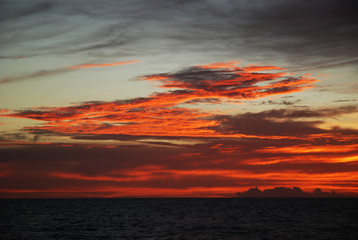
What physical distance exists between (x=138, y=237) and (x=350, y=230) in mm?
35546

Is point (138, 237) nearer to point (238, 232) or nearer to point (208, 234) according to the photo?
point (208, 234)

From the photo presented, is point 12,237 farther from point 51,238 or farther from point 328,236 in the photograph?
point 328,236

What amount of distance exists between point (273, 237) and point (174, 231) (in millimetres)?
16369

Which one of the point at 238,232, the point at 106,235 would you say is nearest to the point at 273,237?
the point at 238,232

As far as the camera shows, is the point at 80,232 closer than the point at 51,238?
No

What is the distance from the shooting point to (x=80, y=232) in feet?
218

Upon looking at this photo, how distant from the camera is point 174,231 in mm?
66062

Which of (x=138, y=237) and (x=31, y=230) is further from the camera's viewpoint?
(x=31, y=230)

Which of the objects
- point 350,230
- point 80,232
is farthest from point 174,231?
point 350,230

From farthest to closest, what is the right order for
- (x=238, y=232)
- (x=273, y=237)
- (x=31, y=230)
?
1. (x=31, y=230)
2. (x=238, y=232)
3. (x=273, y=237)

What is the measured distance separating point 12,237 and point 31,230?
11.2 metres

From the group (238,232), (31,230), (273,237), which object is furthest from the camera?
(31,230)

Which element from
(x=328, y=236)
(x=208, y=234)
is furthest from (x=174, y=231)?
(x=328, y=236)

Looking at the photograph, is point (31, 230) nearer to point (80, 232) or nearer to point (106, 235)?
point (80, 232)
